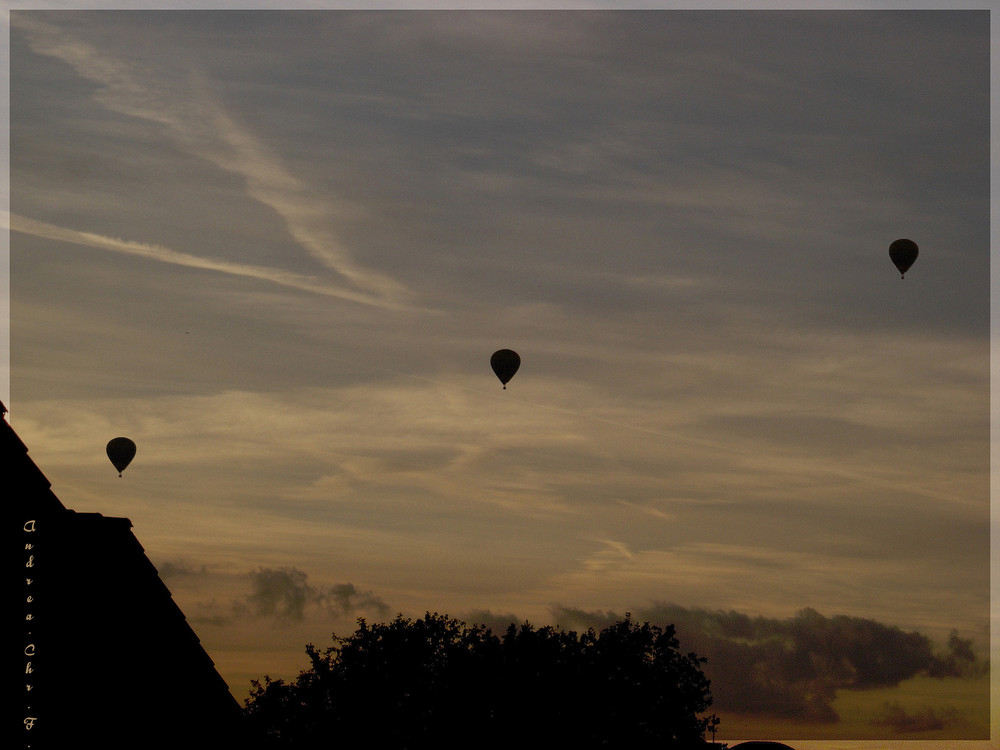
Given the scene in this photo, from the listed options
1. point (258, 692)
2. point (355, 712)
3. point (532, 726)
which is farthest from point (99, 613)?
point (258, 692)

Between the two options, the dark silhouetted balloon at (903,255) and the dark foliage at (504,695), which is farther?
the dark foliage at (504,695)

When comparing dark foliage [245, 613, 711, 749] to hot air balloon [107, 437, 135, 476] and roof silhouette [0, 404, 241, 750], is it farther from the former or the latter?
roof silhouette [0, 404, 241, 750]

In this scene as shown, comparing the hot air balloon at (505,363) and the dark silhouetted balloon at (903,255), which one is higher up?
the dark silhouetted balloon at (903,255)

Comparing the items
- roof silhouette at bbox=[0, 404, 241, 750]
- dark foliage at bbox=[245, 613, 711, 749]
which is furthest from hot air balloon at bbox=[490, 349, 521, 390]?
roof silhouette at bbox=[0, 404, 241, 750]

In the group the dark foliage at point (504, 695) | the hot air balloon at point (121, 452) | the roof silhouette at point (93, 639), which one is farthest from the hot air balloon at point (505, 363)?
the roof silhouette at point (93, 639)

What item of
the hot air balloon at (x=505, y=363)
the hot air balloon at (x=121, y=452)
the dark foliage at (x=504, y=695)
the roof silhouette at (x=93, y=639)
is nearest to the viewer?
the roof silhouette at (x=93, y=639)

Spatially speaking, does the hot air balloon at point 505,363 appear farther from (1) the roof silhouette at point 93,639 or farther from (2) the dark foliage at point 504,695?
(1) the roof silhouette at point 93,639

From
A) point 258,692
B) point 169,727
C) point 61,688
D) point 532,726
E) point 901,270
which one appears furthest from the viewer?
point 258,692

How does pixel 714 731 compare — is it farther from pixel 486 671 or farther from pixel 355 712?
pixel 355 712
